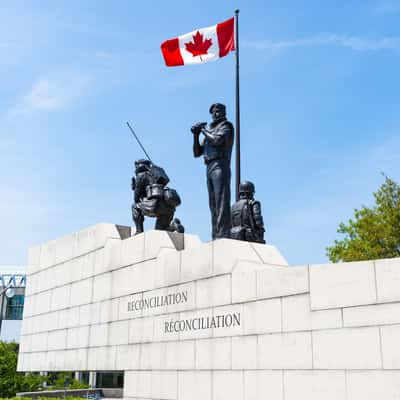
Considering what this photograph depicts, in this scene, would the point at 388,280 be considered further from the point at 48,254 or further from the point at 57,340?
the point at 48,254

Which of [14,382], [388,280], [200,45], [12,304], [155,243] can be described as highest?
[200,45]

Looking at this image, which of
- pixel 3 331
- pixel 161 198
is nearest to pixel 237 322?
pixel 161 198

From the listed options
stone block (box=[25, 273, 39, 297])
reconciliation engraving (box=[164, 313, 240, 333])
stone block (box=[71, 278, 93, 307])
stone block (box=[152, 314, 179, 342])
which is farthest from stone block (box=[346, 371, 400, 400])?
stone block (box=[25, 273, 39, 297])

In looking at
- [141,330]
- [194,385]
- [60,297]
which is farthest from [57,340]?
[194,385]

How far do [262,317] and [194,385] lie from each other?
2.62 metres

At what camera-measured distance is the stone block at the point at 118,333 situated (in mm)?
15219

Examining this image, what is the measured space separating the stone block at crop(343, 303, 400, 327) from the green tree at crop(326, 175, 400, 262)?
65.3 feet

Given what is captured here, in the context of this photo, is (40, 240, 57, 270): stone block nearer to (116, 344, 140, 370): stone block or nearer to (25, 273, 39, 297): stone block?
(25, 273, 39, 297): stone block

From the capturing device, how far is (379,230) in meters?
29.3

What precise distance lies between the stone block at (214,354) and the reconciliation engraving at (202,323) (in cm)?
31

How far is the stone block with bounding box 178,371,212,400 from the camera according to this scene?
12.0 meters

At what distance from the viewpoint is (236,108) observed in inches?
769

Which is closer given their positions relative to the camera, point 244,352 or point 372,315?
point 372,315

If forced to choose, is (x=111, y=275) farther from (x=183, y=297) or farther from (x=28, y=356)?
(x=28, y=356)
